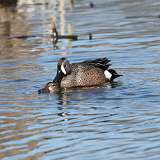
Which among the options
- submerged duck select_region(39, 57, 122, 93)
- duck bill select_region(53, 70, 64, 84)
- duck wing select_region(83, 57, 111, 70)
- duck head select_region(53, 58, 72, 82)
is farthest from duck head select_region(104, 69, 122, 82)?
duck bill select_region(53, 70, 64, 84)

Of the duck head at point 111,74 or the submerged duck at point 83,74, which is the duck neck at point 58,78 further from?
the duck head at point 111,74

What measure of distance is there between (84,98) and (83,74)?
160 cm

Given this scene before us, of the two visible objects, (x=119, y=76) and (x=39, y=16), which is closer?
(x=119, y=76)

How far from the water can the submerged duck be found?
315 mm

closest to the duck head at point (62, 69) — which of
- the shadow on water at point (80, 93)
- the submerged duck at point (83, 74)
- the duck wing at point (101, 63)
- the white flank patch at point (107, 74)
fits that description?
the submerged duck at point (83, 74)

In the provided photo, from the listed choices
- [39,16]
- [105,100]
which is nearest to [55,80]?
[105,100]

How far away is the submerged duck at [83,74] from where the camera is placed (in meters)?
14.2

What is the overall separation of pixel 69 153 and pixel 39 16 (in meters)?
18.6

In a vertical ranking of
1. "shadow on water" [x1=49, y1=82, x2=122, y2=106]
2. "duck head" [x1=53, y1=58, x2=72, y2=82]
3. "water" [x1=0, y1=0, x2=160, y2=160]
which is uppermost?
"duck head" [x1=53, y1=58, x2=72, y2=82]

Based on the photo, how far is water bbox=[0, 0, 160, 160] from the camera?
30.2ft

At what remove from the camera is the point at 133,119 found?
10680 millimetres

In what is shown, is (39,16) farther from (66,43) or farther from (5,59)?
(5,59)

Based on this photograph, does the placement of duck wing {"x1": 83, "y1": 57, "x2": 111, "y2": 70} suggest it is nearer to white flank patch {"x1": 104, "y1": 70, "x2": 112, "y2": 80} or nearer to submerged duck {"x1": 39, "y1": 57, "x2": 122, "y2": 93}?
submerged duck {"x1": 39, "y1": 57, "x2": 122, "y2": 93}

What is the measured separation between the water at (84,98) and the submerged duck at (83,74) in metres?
0.32
